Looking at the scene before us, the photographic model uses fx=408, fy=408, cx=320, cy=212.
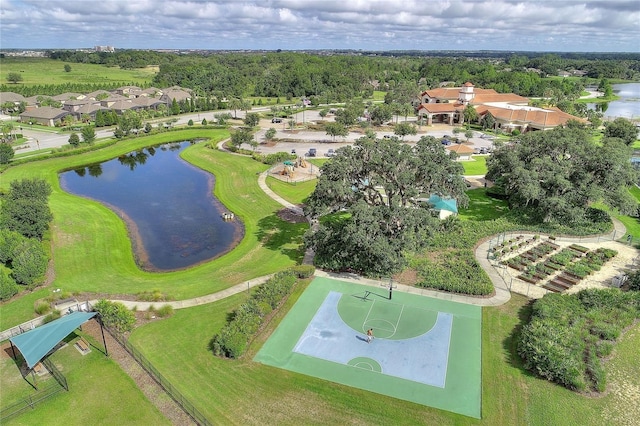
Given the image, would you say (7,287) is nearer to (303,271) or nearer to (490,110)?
(303,271)

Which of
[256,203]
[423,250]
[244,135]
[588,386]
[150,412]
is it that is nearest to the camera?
[150,412]

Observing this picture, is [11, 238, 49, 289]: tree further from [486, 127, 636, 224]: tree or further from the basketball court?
[486, 127, 636, 224]: tree

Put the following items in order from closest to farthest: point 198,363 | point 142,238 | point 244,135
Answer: point 198,363
point 142,238
point 244,135

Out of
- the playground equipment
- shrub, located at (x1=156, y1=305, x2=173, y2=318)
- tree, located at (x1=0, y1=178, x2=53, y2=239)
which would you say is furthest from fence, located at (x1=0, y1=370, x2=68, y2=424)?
the playground equipment

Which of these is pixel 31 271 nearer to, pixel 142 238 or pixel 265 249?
pixel 142 238

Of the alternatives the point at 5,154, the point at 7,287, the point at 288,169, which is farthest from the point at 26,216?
the point at 5,154

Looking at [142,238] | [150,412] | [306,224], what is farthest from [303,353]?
[142,238]

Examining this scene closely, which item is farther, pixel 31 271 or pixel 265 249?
pixel 265 249

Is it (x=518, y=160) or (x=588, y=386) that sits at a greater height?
(x=518, y=160)
